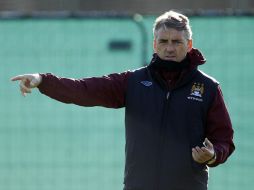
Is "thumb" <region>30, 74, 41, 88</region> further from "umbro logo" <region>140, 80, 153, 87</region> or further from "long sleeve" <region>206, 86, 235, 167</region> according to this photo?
"long sleeve" <region>206, 86, 235, 167</region>

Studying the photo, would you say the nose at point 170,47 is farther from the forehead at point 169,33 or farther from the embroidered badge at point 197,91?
the embroidered badge at point 197,91

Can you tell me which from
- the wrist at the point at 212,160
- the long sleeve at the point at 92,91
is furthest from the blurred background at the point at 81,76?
the wrist at the point at 212,160

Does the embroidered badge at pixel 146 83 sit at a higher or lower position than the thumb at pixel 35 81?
lower

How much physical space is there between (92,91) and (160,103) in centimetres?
37

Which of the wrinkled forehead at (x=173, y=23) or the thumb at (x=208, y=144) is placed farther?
the wrinkled forehead at (x=173, y=23)

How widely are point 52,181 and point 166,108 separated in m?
2.98

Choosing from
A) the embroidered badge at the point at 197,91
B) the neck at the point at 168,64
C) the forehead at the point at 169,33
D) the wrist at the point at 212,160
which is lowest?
the wrist at the point at 212,160

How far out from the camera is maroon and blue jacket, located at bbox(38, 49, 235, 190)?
4.36 meters

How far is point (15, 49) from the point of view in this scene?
7.20m

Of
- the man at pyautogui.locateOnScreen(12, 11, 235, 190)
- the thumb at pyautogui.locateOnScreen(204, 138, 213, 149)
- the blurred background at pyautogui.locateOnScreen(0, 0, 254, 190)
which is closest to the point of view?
the thumb at pyautogui.locateOnScreen(204, 138, 213, 149)

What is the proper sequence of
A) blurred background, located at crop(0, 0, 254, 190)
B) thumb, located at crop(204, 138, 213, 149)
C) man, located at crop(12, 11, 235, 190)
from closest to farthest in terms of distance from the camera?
thumb, located at crop(204, 138, 213, 149), man, located at crop(12, 11, 235, 190), blurred background, located at crop(0, 0, 254, 190)

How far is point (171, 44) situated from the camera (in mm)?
4434

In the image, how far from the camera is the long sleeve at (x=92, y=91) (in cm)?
441

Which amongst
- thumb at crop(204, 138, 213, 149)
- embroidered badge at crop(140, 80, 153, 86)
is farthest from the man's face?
thumb at crop(204, 138, 213, 149)
